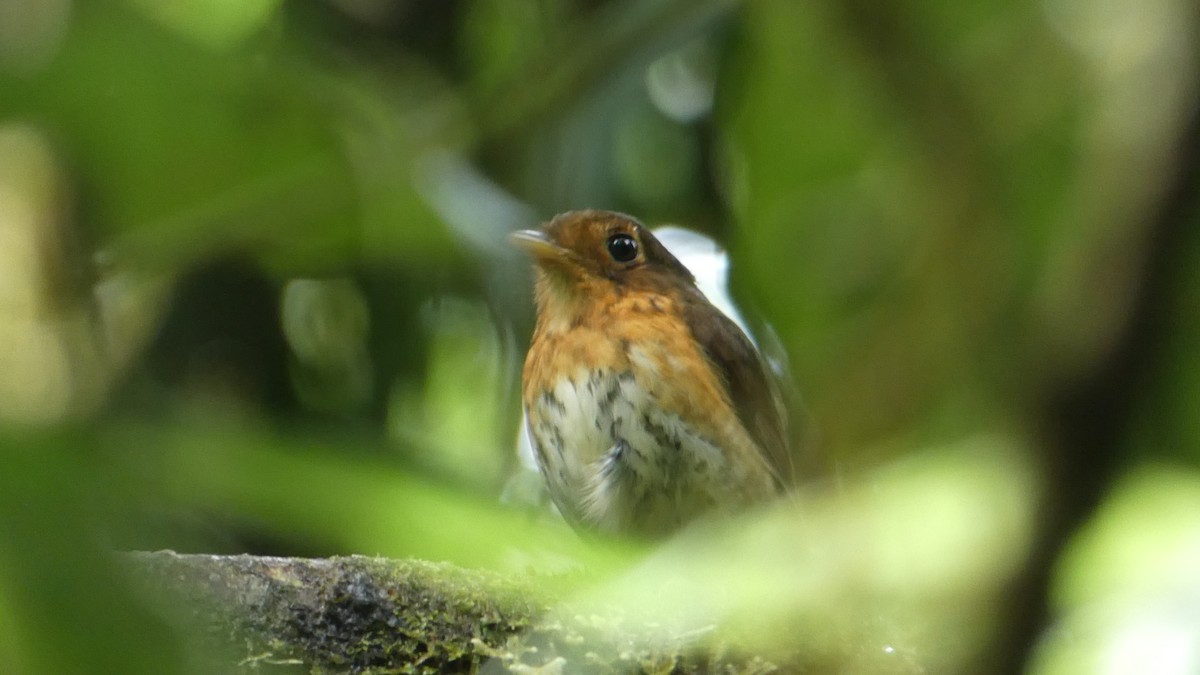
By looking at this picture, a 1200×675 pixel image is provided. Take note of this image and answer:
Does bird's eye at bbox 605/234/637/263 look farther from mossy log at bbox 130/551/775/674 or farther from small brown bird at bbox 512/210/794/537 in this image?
mossy log at bbox 130/551/775/674

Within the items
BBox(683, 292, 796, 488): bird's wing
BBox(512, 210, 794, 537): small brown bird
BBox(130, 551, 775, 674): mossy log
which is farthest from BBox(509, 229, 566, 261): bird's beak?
BBox(130, 551, 775, 674): mossy log

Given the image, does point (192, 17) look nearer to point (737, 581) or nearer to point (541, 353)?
point (541, 353)

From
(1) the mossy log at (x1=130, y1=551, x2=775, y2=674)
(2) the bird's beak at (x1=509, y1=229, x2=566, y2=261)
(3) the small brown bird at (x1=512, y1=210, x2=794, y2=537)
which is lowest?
(1) the mossy log at (x1=130, y1=551, x2=775, y2=674)

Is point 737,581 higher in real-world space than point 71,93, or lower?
lower

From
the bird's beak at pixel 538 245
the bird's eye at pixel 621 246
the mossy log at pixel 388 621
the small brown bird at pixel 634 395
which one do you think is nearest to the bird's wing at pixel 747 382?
the small brown bird at pixel 634 395

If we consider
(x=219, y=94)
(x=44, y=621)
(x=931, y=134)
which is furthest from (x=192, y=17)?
(x=44, y=621)

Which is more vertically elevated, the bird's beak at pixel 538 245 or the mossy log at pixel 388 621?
the bird's beak at pixel 538 245

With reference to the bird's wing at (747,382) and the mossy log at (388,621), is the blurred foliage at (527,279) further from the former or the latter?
the bird's wing at (747,382)
